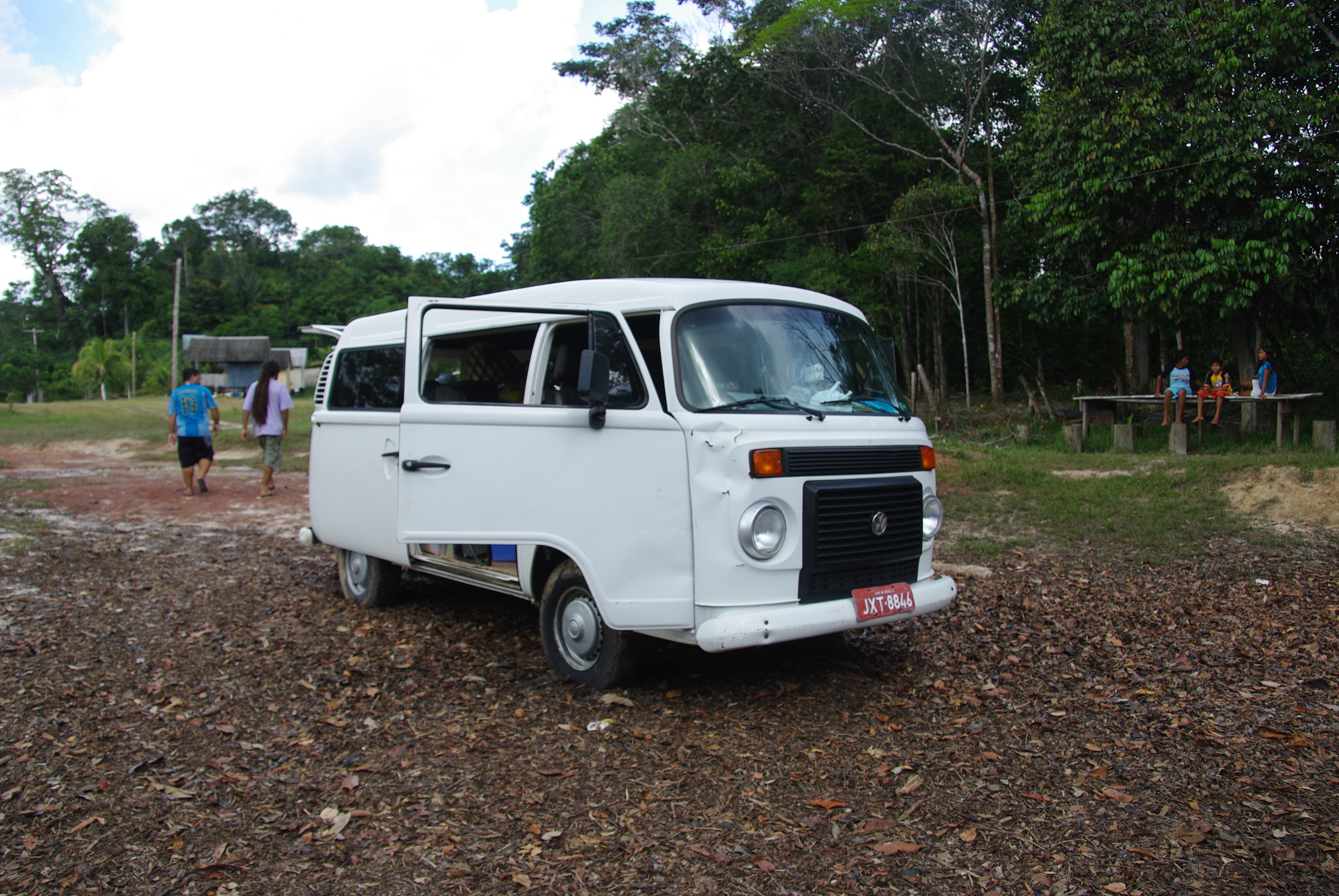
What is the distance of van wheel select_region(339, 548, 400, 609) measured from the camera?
7023 mm

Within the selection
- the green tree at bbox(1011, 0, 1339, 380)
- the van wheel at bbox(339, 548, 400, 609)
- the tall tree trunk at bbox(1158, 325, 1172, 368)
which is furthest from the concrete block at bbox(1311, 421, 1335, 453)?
the van wheel at bbox(339, 548, 400, 609)

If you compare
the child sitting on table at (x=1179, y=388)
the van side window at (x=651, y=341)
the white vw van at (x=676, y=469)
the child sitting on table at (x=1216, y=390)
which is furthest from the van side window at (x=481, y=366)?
the child sitting on table at (x=1216, y=390)

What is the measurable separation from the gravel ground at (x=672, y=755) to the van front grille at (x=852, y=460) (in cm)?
125

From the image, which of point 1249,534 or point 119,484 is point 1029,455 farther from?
point 119,484

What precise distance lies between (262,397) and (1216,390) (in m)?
15.2

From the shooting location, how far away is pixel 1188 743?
4379mm

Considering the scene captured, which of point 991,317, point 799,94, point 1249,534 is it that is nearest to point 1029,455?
point 1249,534

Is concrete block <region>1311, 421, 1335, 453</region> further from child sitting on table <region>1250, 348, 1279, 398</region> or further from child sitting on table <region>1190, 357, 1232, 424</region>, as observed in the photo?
child sitting on table <region>1190, 357, 1232, 424</region>

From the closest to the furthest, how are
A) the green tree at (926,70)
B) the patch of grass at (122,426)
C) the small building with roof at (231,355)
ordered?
the patch of grass at (122,426) → the green tree at (926,70) → the small building with roof at (231,355)

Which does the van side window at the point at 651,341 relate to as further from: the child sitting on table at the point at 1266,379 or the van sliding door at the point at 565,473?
the child sitting on table at the point at 1266,379

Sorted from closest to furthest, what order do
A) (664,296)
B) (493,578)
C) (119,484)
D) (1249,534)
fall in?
1. (664,296)
2. (493,578)
3. (1249,534)
4. (119,484)

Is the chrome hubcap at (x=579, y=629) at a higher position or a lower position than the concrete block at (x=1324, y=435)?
lower

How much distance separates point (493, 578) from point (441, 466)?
1045 millimetres

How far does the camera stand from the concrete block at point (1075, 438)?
655 inches
